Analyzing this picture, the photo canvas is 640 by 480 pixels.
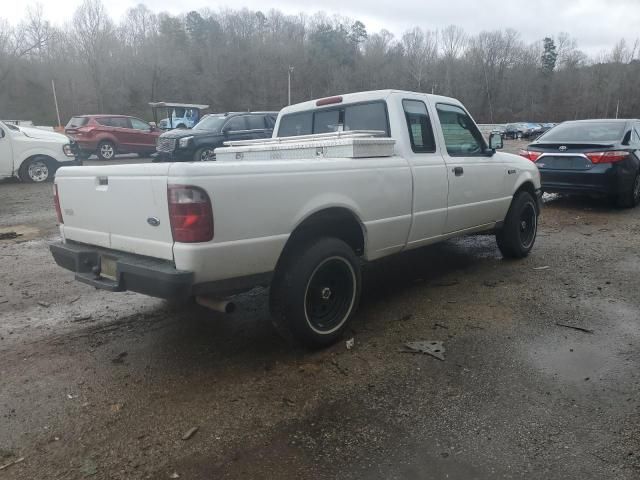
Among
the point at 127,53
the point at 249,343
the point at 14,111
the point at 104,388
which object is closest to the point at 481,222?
the point at 249,343

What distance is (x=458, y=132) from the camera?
16.4ft

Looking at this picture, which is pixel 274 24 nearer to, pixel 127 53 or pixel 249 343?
pixel 127 53

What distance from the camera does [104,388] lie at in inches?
121

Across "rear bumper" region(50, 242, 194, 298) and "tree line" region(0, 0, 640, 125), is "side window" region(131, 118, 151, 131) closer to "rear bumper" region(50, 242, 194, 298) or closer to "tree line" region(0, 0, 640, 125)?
"rear bumper" region(50, 242, 194, 298)

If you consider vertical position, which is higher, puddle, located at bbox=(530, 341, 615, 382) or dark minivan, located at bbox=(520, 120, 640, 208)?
dark minivan, located at bbox=(520, 120, 640, 208)

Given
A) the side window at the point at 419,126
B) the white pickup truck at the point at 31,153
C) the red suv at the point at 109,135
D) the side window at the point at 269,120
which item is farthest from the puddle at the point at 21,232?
the red suv at the point at 109,135

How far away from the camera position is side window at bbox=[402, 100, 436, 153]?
437 centimetres

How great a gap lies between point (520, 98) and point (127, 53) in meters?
70.0

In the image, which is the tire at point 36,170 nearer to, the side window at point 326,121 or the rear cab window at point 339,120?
the rear cab window at point 339,120

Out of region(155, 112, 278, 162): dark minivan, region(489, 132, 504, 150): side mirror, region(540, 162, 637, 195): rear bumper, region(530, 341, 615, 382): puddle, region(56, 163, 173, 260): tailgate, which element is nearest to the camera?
region(56, 163, 173, 260): tailgate

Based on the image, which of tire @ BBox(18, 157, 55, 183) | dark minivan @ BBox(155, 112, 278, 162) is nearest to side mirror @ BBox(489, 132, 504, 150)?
dark minivan @ BBox(155, 112, 278, 162)

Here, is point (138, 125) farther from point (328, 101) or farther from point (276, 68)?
point (276, 68)

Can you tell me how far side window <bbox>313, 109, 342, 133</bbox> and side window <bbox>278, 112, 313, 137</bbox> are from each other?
86 millimetres

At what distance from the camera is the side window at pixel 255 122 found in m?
14.5
